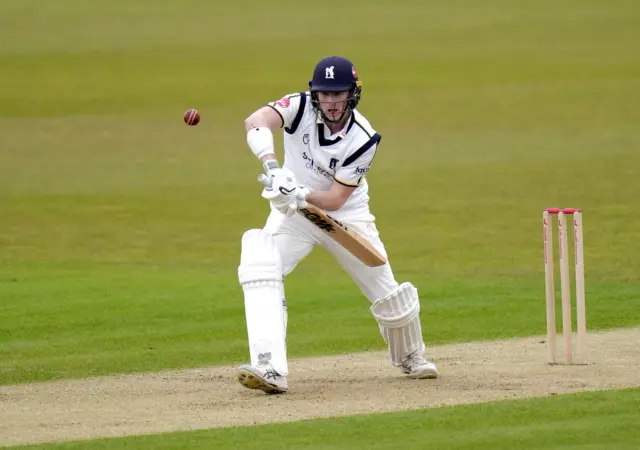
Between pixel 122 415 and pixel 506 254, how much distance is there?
6.72 metres

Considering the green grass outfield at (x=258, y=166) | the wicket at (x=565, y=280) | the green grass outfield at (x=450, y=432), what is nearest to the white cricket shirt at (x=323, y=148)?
the wicket at (x=565, y=280)

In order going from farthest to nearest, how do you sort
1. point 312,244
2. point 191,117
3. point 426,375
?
1. point 191,117
2. point 426,375
3. point 312,244

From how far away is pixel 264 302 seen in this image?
21.9ft

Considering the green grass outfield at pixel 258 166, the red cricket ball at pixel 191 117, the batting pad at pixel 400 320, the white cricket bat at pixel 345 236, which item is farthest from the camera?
the green grass outfield at pixel 258 166

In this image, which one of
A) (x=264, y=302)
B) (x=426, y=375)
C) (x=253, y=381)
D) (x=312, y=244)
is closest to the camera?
(x=253, y=381)

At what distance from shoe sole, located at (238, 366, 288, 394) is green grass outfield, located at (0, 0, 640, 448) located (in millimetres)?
825

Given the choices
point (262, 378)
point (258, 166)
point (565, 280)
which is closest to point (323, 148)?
point (262, 378)

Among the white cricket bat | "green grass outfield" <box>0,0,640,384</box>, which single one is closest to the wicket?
the white cricket bat

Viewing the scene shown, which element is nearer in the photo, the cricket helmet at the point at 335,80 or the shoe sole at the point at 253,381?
the shoe sole at the point at 253,381

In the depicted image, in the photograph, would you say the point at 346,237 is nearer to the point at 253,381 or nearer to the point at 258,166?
the point at 253,381

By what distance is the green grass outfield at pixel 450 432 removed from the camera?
17.8 feet

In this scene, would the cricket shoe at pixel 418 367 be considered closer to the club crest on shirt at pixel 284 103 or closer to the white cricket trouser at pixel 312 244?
the white cricket trouser at pixel 312 244

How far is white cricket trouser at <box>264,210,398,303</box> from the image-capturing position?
6992 millimetres

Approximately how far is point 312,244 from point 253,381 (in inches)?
33.5
